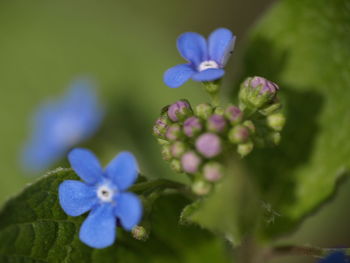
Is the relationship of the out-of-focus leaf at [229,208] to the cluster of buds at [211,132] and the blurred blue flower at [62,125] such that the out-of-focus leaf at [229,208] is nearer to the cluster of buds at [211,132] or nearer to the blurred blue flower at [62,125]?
the cluster of buds at [211,132]

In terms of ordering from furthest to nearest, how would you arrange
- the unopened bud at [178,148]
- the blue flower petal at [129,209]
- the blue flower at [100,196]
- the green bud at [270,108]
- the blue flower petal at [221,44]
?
the green bud at [270,108]
the blue flower petal at [221,44]
the unopened bud at [178,148]
the blue flower at [100,196]
the blue flower petal at [129,209]

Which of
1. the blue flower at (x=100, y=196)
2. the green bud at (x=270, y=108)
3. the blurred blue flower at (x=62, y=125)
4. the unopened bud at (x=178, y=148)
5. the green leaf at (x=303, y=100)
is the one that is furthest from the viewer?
the blurred blue flower at (x=62, y=125)

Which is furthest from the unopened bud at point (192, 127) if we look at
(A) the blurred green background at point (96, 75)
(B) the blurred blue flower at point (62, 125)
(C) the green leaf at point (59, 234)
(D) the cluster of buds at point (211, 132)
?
(B) the blurred blue flower at point (62, 125)

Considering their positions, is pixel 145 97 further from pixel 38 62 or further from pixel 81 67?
pixel 38 62

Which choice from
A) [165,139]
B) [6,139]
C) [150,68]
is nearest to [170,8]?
[150,68]

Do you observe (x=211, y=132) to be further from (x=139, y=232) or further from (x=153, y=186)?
(x=139, y=232)

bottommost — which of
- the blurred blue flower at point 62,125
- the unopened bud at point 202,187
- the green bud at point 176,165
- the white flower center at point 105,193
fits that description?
the blurred blue flower at point 62,125

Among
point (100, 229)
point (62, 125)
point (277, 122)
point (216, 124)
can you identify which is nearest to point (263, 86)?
point (277, 122)
